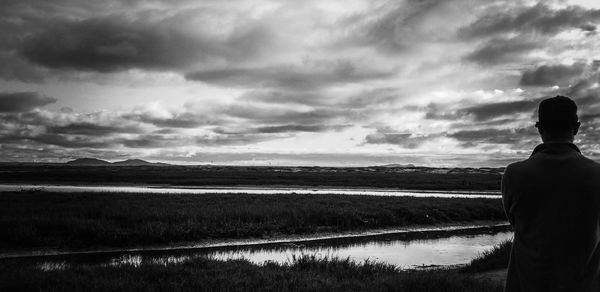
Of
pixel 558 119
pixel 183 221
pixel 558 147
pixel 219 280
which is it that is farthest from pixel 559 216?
pixel 183 221

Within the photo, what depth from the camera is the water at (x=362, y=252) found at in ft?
62.2

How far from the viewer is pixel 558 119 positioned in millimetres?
3420

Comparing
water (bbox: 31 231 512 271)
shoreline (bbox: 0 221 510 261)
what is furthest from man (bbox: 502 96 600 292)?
shoreline (bbox: 0 221 510 261)

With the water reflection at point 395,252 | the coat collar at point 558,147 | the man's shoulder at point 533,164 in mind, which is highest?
the coat collar at point 558,147

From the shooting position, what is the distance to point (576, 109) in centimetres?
348

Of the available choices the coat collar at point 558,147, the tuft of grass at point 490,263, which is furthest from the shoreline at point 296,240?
the coat collar at point 558,147

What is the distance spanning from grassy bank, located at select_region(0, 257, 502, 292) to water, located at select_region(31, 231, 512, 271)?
4.30 metres

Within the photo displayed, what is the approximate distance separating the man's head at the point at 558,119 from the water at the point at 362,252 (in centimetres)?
1484

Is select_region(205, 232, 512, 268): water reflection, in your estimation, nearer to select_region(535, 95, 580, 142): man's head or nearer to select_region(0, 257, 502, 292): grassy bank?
select_region(0, 257, 502, 292): grassy bank

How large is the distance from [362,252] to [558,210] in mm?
18911

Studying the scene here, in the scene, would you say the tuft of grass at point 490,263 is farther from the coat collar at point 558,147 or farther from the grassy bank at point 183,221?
the coat collar at point 558,147

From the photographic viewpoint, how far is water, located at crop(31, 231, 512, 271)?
1897 cm

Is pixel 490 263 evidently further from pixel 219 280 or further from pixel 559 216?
pixel 559 216

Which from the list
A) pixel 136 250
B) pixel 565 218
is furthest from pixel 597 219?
A: pixel 136 250
